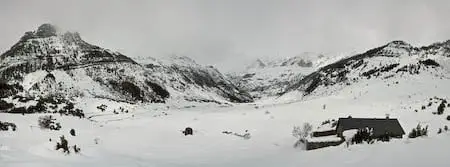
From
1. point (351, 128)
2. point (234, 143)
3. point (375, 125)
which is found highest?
point (375, 125)

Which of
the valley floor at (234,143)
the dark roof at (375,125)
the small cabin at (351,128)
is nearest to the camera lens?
the valley floor at (234,143)

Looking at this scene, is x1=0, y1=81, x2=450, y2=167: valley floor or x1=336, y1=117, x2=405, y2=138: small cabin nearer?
x1=0, y1=81, x2=450, y2=167: valley floor

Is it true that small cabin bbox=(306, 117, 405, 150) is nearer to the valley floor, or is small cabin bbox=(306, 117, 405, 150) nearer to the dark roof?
the dark roof

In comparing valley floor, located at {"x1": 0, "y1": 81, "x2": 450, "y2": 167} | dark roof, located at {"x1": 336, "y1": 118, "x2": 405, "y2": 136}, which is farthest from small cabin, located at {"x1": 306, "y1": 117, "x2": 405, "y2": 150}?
valley floor, located at {"x1": 0, "y1": 81, "x2": 450, "y2": 167}

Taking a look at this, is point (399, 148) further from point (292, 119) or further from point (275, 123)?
point (292, 119)

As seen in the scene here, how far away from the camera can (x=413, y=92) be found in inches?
3105

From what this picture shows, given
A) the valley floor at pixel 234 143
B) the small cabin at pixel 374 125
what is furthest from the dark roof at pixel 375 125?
the valley floor at pixel 234 143

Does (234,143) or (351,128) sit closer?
(351,128)

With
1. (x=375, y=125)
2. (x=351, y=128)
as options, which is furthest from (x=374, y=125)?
(x=351, y=128)

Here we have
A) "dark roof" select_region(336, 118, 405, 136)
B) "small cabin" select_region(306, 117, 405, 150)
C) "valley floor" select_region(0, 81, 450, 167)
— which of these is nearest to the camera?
"valley floor" select_region(0, 81, 450, 167)

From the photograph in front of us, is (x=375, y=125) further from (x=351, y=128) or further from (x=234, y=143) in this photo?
(x=234, y=143)

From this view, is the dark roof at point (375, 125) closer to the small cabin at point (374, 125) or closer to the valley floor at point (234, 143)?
the small cabin at point (374, 125)

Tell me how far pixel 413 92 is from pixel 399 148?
66.9m

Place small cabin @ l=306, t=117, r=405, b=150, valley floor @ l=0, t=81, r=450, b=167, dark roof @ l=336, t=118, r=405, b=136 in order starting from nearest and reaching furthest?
1. valley floor @ l=0, t=81, r=450, b=167
2. small cabin @ l=306, t=117, r=405, b=150
3. dark roof @ l=336, t=118, r=405, b=136
